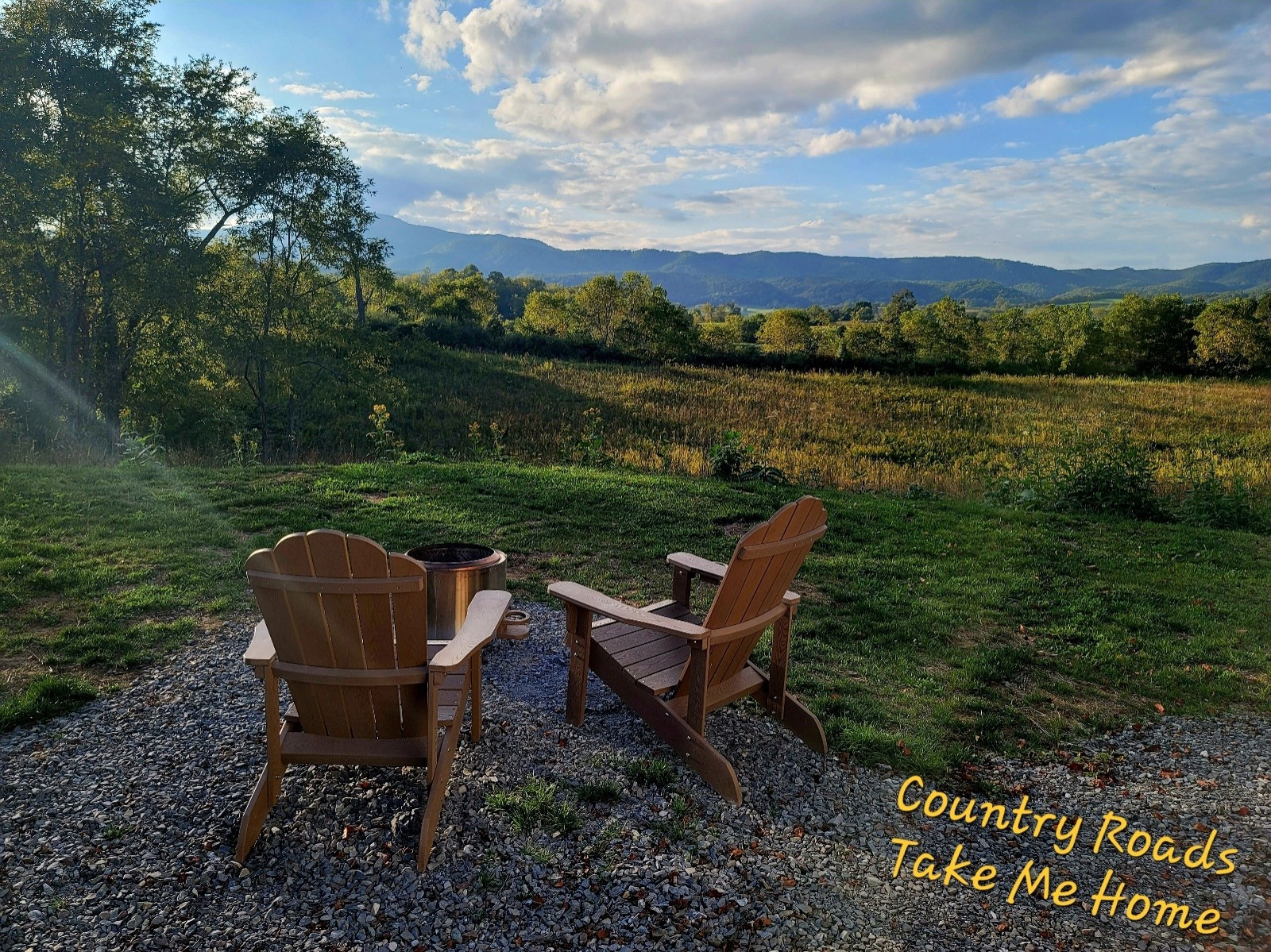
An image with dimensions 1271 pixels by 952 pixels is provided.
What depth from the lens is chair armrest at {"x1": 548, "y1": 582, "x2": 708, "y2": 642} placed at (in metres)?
3.29

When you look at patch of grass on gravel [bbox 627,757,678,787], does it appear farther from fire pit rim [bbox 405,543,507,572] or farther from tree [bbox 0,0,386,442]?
tree [bbox 0,0,386,442]

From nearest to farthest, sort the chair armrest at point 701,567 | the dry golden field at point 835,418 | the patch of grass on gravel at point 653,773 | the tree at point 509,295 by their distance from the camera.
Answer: the patch of grass on gravel at point 653,773 < the chair armrest at point 701,567 < the dry golden field at point 835,418 < the tree at point 509,295

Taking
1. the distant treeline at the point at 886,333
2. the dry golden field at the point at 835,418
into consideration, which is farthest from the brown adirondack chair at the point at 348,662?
the distant treeline at the point at 886,333

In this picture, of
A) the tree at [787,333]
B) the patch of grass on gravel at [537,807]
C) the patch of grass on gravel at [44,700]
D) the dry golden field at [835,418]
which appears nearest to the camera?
the patch of grass on gravel at [537,807]

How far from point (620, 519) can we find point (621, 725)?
427cm

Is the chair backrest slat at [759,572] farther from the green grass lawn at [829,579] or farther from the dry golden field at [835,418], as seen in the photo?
the dry golden field at [835,418]

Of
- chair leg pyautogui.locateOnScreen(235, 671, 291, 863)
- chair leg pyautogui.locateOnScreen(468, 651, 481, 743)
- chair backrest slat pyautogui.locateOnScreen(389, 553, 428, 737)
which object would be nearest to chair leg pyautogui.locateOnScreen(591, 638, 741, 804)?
chair leg pyautogui.locateOnScreen(468, 651, 481, 743)

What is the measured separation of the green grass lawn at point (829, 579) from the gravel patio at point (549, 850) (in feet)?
1.71

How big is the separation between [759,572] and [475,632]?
132cm

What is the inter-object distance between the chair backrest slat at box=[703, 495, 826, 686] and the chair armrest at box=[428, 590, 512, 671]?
0.99 m

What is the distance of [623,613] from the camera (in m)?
3.56

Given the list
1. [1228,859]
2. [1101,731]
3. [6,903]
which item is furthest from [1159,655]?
[6,903]

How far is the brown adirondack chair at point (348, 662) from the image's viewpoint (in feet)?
8.91

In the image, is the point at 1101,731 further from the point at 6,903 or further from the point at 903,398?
the point at 903,398
